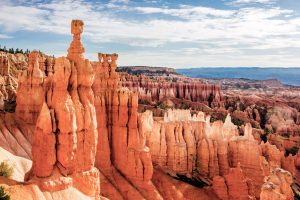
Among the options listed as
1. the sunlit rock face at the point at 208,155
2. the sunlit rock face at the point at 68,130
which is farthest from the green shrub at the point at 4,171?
the sunlit rock face at the point at 208,155

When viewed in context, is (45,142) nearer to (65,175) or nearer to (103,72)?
(65,175)

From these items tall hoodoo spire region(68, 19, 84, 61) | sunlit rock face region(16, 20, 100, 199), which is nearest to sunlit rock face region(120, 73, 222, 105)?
tall hoodoo spire region(68, 19, 84, 61)

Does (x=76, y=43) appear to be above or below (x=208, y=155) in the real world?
above

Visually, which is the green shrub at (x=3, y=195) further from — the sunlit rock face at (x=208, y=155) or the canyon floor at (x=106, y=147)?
the sunlit rock face at (x=208, y=155)

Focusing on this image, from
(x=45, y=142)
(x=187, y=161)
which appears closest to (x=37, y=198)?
(x=45, y=142)

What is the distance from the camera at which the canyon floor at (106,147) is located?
29.0 metres

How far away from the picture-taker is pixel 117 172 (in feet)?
140

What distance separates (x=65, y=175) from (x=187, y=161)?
1062 inches

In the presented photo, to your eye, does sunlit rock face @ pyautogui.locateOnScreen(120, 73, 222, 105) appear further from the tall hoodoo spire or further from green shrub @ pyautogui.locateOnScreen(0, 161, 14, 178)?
green shrub @ pyautogui.locateOnScreen(0, 161, 14, 178)

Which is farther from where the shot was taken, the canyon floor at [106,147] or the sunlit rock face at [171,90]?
the sunlit rock face at [171,90]

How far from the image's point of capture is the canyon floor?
95.1ft

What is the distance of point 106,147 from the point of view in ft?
139

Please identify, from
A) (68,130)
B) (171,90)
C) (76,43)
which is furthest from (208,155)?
(171,90)

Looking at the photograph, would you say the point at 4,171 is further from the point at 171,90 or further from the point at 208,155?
the point at 171,90
